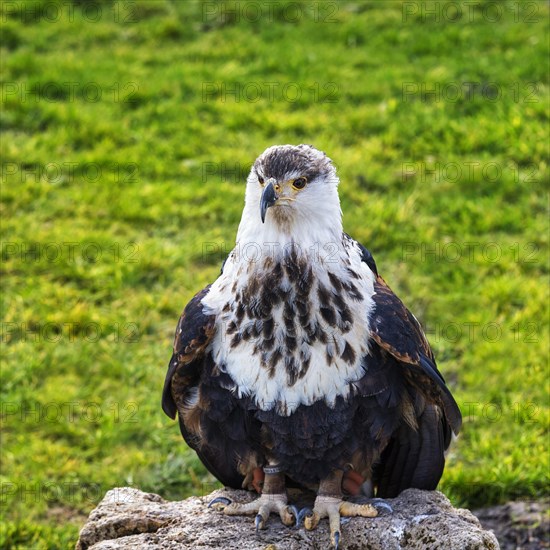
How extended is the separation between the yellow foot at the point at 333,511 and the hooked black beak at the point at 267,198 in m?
1.41

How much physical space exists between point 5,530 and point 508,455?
121 inches

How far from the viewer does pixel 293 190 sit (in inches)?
170

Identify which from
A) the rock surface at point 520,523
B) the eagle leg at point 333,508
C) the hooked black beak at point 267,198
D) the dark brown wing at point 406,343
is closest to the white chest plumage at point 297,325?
the dark brown wing at point 406,343

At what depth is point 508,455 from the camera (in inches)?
244

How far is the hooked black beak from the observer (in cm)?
416

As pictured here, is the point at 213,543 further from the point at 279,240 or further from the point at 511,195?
the point at 511,195

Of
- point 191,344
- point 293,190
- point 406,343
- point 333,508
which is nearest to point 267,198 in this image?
point 293,190

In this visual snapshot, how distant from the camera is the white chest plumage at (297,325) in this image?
435cm

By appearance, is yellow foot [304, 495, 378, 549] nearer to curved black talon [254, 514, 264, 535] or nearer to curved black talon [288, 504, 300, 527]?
curved black talon [288, 504, 300, 527]

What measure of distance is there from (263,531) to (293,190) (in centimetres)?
160

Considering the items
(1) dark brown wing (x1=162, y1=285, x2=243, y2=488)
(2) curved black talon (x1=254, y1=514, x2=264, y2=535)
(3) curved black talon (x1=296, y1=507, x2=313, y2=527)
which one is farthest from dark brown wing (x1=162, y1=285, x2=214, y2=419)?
(3) curved black talon (x1=296, y1=507, x2=313, y2=527)

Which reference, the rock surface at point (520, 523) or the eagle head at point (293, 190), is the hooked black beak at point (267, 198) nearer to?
the eagle head at point (293, 190)

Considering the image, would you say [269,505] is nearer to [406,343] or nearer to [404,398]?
[404,398]

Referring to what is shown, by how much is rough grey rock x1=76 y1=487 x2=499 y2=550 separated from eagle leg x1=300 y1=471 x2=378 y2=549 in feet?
0.12
